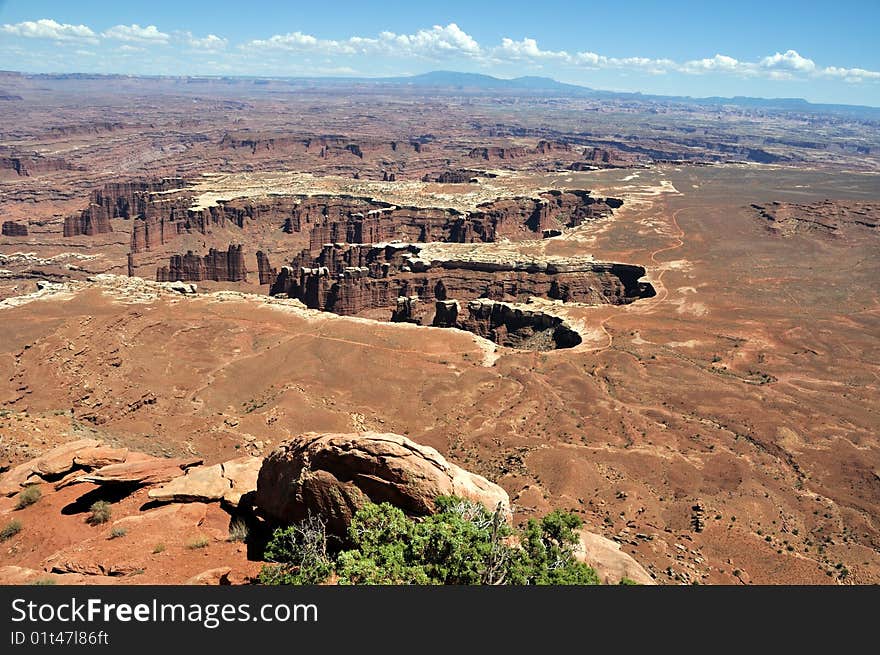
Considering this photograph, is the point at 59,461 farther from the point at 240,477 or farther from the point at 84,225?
the point at 84,225

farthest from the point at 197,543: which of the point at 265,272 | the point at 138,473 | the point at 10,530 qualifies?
the point at 265,272

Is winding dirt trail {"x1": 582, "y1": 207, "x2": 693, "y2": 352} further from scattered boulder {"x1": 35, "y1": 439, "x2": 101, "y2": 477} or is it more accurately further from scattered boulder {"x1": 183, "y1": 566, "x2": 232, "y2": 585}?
scattered boulder {"x1": 183, "y1": 566, "x2": 232, "y2": 585}

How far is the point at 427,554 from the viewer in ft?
41.3

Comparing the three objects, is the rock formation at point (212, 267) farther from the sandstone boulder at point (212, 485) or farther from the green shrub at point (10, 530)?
the green shrub at point (10, 530)

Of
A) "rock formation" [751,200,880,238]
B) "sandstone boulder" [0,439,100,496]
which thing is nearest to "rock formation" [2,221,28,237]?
"sandstone boulder" [0,439,100,496]

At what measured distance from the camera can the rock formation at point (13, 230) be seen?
99938 mm

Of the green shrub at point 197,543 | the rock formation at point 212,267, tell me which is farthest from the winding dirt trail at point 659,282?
the rock formation at point 212,267

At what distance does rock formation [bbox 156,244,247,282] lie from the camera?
252ft

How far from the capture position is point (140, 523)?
634 inches

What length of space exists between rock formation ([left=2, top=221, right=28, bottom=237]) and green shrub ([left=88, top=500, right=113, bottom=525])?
10579 cm

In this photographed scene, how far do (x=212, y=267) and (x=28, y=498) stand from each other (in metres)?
64.2

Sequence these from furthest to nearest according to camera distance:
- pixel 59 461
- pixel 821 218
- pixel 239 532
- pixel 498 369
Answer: pixel 821 218
pixel 498 369
pixel 59 461
pixel 239 532

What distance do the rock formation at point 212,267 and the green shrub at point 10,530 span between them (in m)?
64.3

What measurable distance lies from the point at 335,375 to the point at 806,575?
2810 centimetres
